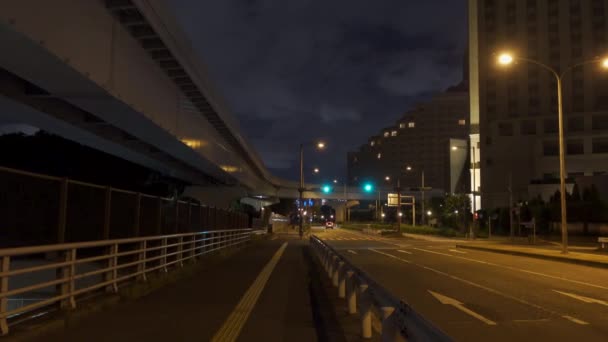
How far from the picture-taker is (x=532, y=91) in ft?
353

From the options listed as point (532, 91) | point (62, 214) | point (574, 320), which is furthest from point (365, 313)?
point (532, 91)

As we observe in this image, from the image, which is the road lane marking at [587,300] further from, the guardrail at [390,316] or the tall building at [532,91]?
the tall building at [532,91]

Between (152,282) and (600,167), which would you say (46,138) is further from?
(600,167)

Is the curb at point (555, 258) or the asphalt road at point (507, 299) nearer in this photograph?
the asphalt road at point (507, 299)

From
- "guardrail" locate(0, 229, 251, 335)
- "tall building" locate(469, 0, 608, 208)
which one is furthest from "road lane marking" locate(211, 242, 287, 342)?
"tall building" locate(469, 0, 608, 208)

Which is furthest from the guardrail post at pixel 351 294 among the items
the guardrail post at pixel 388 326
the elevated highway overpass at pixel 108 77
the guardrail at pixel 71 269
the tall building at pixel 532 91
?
the tall building at pixel 532 91

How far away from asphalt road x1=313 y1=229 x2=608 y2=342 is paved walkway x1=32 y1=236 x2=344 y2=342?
2.35 m

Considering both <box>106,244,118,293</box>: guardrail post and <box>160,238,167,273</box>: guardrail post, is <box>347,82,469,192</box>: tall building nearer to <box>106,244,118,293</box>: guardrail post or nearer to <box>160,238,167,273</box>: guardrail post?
<box>160,238,167,273</box>: guardrail post

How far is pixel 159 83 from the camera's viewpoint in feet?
64.5

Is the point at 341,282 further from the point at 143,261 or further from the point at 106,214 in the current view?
the point at 106,214

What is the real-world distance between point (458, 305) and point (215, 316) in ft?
16.8

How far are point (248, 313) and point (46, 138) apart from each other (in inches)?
1873

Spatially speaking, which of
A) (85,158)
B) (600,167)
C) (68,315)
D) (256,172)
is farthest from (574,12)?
(68,315)

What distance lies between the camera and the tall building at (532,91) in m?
91.6
